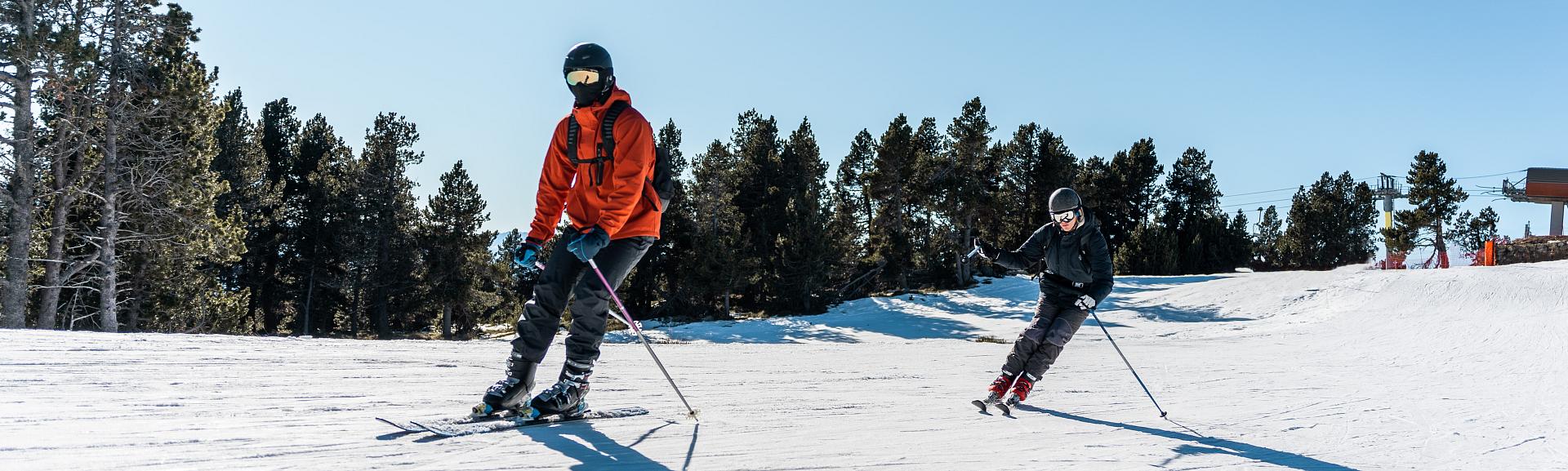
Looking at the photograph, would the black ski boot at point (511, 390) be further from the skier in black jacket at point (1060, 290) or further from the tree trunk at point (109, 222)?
the tree trunk at point (109, 222)

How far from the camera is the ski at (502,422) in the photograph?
3611mm

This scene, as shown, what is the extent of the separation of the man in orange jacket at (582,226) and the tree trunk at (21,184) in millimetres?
15878

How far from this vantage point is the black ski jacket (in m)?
5.59

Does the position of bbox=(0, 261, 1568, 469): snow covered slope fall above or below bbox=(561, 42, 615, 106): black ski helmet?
below

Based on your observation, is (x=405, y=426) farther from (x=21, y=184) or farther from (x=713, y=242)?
(x=713, y=242)

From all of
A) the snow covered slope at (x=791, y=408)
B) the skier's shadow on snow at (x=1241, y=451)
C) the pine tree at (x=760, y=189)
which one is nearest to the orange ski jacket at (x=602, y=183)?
the snow covered slope at (x=791, y=408)

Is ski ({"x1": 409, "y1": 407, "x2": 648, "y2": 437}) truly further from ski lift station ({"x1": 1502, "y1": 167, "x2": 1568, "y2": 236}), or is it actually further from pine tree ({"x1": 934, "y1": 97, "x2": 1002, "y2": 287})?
ski lift station ({"x1": 1502, "y1": 167, "x2": 1568, "y2": 236})

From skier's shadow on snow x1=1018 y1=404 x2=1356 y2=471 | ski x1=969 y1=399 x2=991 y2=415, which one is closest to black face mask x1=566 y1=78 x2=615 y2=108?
ski x1=969 y1=399 x2=991 y2=415

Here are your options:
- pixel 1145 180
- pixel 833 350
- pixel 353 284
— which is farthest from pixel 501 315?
pixel 1145 180

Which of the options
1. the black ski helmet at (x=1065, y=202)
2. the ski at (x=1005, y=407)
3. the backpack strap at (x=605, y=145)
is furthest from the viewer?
the black ski helmet at (x=1065, y=202)

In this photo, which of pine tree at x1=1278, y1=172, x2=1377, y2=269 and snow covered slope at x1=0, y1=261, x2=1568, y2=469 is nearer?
snow covered slope at x1=0, y1=261, x2=1568, y2=469

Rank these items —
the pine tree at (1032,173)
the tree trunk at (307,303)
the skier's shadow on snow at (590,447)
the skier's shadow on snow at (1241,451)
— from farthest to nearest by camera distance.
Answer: the pine tree at (1032,173)
the tree trunk at (307,303)
the skier's shadow on snow at (1241,451)
the skier's shadow on snow at (590,447)

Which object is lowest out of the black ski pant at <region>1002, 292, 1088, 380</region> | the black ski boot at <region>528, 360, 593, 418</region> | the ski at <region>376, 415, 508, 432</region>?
the ski at <region>376, 415, 508, 432</region>

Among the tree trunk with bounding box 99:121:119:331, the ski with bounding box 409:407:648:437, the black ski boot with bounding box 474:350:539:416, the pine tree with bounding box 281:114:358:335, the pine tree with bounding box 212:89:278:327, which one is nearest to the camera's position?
the ski with bounding box 409:407:648:437
